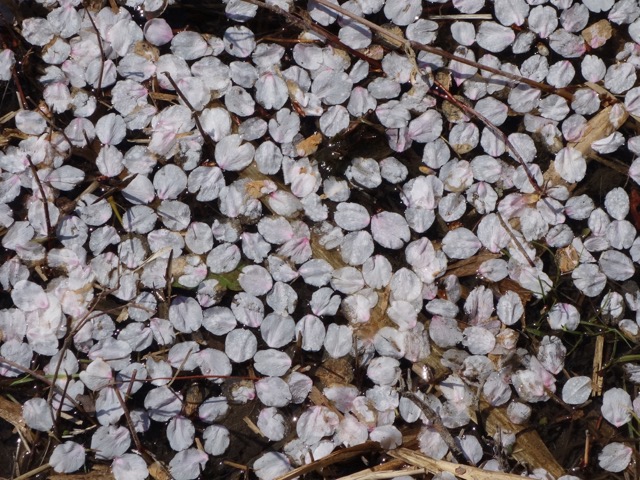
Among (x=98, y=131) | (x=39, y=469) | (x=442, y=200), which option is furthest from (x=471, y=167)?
(x=39, y=469)

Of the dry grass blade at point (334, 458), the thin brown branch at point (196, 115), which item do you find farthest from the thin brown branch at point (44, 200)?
the dry grass blade at point (334, 458)

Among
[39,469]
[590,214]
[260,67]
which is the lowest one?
[39,469]

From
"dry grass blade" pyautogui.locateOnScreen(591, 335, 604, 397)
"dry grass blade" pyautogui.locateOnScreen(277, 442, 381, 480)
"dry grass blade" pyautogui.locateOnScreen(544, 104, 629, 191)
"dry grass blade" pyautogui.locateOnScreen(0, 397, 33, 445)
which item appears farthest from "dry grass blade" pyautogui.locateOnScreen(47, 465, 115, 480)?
"dry grass blade" pyautogui.locateOnScreen(544, 104, 629, 191)

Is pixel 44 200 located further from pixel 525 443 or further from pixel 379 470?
pixel 525 443

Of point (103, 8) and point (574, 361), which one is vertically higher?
point (103, 8)

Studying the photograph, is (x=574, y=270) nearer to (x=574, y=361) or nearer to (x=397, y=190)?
(x=574, y=361)

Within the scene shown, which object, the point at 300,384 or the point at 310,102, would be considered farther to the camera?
the point at 310,102

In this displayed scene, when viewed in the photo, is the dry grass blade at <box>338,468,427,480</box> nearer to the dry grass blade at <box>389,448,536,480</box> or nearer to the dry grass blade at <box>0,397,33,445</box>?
the dry grass blade at <box>389,448,536,480</box>

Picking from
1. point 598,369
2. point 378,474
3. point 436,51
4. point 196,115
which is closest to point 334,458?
point 378,474
